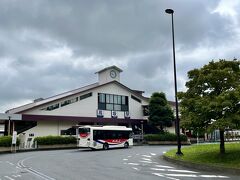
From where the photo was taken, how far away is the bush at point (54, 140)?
3628 cm

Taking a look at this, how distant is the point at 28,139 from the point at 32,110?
13.7ft

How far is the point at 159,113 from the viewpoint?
159 ft

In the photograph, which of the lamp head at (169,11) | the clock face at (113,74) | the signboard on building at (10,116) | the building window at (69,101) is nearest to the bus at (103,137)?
the signboard on building at (10,116)

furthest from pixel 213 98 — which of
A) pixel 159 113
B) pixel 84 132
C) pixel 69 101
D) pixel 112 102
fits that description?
pixel 112 102

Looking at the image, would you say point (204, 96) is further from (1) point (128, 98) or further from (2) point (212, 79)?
(1) point (128, 98)

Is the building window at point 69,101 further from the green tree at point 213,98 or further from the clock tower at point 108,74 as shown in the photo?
the green tree at point 213,98

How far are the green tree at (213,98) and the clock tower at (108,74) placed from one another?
32265 mm

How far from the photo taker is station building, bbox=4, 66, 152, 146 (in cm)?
4169

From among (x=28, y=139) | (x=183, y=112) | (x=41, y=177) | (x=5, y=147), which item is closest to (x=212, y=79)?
(x=183, y=112)

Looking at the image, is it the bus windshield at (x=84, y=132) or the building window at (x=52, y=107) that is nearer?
the bus windshield at (x=84, y=132)

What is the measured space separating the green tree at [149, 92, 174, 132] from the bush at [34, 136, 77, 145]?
14231 millimetres

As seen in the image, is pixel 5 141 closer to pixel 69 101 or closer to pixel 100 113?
pixel 69 101

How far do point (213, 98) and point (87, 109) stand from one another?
3125cm

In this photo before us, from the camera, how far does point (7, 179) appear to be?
Result: 12.2 metres
